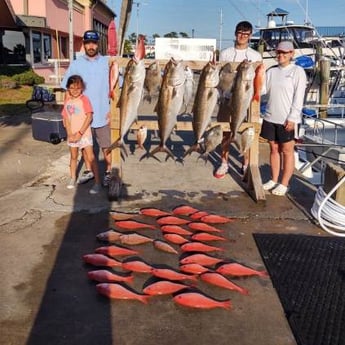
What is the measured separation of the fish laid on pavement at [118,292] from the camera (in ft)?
11.8

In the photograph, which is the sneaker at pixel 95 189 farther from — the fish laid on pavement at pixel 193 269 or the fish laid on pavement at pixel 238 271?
the fish laid on pavement at pixel 238 271

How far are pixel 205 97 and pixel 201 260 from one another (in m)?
1.86

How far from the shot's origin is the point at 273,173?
21.0ft

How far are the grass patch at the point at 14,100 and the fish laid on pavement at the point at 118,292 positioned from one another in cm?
1072

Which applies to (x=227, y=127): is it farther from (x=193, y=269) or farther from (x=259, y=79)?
(x=193, y=269)

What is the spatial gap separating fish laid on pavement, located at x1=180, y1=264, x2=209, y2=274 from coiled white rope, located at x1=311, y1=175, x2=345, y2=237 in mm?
1716

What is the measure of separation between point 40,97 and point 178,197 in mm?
8847

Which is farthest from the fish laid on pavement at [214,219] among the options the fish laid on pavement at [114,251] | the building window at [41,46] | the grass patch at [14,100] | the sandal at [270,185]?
the building window at [41,46]

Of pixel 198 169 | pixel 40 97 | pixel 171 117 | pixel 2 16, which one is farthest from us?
pixel 2 16

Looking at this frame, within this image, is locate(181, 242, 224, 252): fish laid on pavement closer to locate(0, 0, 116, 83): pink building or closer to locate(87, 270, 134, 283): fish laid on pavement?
locate(87, 270, 134, 283): fish laid on pavement

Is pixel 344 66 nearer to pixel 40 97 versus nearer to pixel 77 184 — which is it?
pixel 40 97

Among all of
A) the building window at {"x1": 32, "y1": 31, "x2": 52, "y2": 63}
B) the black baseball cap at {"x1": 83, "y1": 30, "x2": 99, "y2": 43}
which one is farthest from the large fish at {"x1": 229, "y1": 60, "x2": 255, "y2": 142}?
the building window at {"x1": 32, "y1": 31, "x2": 52, "y2": 63}

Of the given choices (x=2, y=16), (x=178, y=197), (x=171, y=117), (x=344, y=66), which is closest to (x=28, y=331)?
(x=171, y=117)

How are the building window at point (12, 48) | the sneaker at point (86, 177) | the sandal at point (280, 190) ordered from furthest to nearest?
1. the building window at point (12, 48)
2. the sneaker at point (86, 177)
3. the sandal at point (280, 190)
